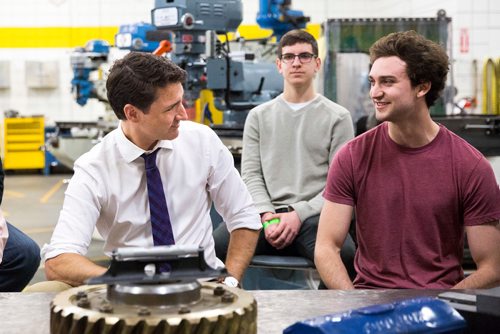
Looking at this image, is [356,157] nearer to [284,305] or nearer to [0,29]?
[284,305]

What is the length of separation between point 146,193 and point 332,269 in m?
0.60

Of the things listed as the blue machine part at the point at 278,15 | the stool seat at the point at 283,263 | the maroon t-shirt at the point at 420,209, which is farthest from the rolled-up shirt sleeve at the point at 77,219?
the blue machine part at the point at 278,15

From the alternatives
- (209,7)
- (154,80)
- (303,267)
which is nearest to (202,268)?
(154,80)

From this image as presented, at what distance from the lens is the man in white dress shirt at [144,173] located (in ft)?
7.95

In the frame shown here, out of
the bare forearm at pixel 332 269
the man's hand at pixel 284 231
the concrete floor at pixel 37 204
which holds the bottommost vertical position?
the concrete floor at pixel 37 204

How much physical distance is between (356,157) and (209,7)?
424 centimetres

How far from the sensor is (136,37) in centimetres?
870

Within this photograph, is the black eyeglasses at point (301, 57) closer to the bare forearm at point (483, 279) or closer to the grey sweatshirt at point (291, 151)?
the grey sweatshirt at point (291, 151)

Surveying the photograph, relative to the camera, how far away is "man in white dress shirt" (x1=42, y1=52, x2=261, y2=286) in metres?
2.42

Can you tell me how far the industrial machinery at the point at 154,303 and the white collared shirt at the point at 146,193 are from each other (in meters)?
1.21

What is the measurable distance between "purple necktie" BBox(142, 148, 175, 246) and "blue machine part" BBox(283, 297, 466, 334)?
1353 millimetres

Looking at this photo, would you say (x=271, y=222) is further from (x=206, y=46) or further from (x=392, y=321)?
(x=206, y=46)

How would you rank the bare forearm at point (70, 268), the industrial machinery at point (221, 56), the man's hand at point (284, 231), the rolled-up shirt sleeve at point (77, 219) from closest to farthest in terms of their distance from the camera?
the bare forearm at point (70, 268) < the rolled-up shirt sleeve at point (77, 219) < the man's hand at point (284, 231) < the industrial machinery at point (221, 56)

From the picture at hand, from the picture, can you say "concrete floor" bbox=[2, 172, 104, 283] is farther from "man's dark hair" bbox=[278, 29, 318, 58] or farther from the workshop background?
"man's dark hair" bbox=[278, 29, 318, 58]
